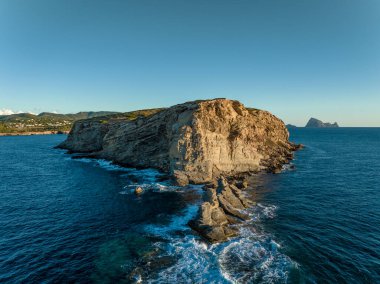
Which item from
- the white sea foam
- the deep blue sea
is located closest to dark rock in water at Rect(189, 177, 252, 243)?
the white sea foam

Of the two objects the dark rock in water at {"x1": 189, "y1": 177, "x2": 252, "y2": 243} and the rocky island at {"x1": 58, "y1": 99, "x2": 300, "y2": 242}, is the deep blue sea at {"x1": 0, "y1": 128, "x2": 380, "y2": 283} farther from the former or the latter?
the rocky island at {"x1": 58, "y1": 99, "x2": 300, "y2": 242}

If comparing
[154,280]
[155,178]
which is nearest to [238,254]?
[154,280]

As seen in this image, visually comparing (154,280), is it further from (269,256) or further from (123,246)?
(269,256)

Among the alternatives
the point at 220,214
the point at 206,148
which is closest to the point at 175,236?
the point at 220,214

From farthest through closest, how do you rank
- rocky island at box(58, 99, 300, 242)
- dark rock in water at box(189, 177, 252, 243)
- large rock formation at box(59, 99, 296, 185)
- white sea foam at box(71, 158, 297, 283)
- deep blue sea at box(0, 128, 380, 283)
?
large rock formation at box(59, 99, 296, 185) → rocky island at box(58, 99, 300, 242) → dark rock in water at box(189, 177, 252, 243) → deep blue sea at box(0, 128, 380, 283) → white sea foam at box(71, 158, 297, 283)

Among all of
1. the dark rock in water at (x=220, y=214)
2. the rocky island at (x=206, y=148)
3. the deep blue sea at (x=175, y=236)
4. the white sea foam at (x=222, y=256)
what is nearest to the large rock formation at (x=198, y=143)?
the rocky island at (x=206, y=148)

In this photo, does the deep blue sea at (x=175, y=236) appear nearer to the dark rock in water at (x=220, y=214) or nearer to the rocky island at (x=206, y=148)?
the dark rock in water at (x=220, y=214)

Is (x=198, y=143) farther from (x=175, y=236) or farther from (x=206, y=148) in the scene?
(x=175, y=236)

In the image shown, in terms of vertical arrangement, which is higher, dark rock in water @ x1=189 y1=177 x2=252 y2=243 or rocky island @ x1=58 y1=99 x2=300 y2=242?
rocky island @ x1=58 y1=99 x2=300 y2=242

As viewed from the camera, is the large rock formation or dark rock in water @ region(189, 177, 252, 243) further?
the large rock formation
